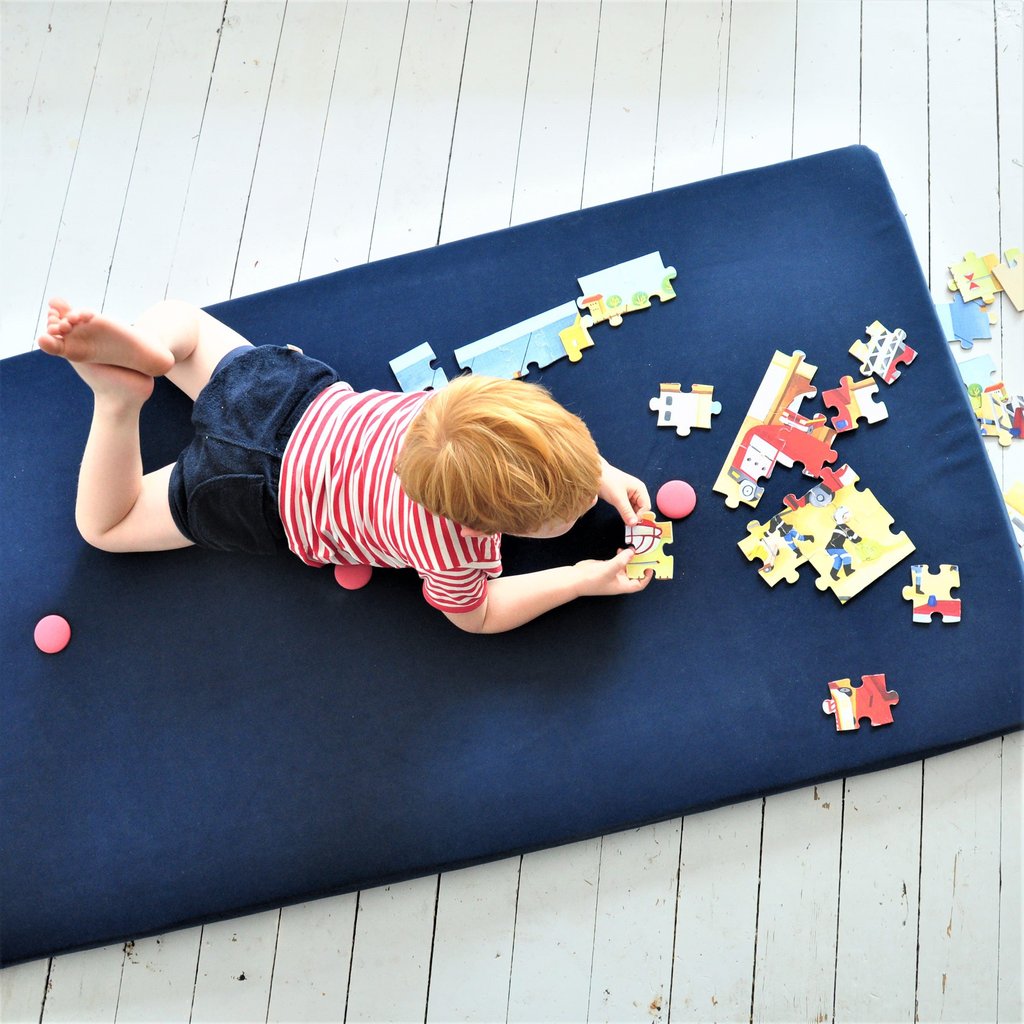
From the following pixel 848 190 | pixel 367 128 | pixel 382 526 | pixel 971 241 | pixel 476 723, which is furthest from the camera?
pixel 367 128

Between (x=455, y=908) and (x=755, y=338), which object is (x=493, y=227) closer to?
(x=755, y=338)

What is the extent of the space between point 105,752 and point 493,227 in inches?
45.5

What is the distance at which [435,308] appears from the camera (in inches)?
62.7

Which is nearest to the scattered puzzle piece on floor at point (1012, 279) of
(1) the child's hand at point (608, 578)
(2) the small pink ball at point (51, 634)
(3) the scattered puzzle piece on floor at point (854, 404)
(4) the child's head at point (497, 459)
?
(3) the scattered puzzle piece on floor at point (854, 404)

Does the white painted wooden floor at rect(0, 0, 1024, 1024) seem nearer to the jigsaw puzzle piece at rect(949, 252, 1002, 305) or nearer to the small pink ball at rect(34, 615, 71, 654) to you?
the jigsaw puzzle piece at rect(949, 252, 1002, 305)

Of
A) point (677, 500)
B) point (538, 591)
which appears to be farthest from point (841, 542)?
point (538, 591)

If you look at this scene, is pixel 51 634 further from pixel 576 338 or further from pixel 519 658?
pixel 576 338

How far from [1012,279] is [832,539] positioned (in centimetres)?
62

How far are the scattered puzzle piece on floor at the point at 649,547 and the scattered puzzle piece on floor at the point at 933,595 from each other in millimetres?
376

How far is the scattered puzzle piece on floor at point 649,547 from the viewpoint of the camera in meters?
1.46

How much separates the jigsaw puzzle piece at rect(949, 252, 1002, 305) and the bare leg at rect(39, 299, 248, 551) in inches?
49.4

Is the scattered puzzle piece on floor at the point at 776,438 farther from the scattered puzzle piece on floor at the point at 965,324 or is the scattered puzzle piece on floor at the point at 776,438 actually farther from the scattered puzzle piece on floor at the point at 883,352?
the scattered puzzle piece on floor at the point at 965,324

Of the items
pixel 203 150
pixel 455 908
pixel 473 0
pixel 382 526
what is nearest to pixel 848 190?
pixel 473 0

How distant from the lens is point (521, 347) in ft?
5.11
